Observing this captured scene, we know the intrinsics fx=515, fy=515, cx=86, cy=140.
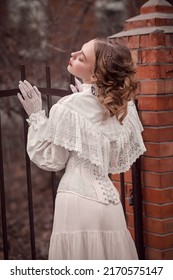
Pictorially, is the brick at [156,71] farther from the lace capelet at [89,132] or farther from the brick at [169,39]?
the lace capelet at [89,132]

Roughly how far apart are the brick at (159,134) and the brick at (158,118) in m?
0.02

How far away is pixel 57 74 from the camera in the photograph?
86.5 inches

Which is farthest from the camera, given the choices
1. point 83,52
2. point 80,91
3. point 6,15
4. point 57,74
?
point 57,74

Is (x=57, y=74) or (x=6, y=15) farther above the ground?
(x=6, y=15)

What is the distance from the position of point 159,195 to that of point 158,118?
323 millimetres

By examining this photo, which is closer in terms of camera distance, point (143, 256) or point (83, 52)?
point (83, 52)

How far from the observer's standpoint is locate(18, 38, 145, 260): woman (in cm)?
161

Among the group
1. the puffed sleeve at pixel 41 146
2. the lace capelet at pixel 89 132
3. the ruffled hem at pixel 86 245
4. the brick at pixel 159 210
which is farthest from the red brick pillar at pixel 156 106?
the puffed sleeve at pixel 41 146

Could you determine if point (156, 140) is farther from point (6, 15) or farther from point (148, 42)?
point (6, 15)

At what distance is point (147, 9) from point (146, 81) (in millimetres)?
299

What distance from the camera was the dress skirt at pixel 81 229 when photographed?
1644mm

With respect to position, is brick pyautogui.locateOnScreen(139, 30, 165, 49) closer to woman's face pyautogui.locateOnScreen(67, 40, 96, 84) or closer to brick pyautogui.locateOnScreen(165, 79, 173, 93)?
brick pyautogui.locateOnScreen(165, 79, 173, 93)

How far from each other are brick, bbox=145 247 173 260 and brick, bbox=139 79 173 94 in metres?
0.68
